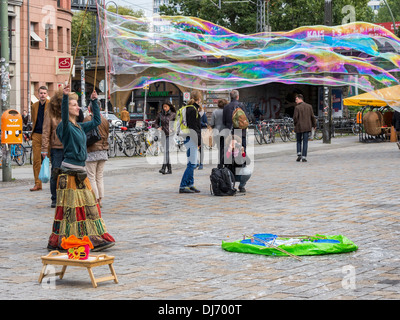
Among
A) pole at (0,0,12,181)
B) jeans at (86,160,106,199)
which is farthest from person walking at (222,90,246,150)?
pole at (0,0,12,181)

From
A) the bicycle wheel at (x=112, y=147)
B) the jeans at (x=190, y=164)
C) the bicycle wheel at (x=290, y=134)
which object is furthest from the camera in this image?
the bicycle wheel at (x=290, y=134)

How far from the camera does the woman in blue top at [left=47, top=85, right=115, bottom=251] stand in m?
8.20

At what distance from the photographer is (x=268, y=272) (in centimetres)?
702

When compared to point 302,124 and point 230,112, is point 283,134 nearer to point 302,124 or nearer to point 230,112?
point 302,124

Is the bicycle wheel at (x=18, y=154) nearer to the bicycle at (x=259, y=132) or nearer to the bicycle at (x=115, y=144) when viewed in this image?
the bicycle at (x=115, y=144)

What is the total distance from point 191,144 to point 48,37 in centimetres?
3461

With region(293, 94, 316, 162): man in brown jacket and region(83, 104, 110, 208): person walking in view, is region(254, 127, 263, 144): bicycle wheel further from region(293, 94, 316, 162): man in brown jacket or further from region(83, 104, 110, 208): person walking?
region(83, 104, 110, 208): person walking

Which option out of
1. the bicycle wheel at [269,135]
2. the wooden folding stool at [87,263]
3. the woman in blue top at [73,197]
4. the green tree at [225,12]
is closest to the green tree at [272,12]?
the green tree at [225,12]

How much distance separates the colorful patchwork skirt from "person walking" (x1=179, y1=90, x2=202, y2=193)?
5.78m

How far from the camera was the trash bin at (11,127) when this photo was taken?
17.3 meters

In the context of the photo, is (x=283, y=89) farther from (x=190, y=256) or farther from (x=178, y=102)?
(x=190, y=256)

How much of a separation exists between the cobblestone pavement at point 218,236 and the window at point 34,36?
1104 inches
